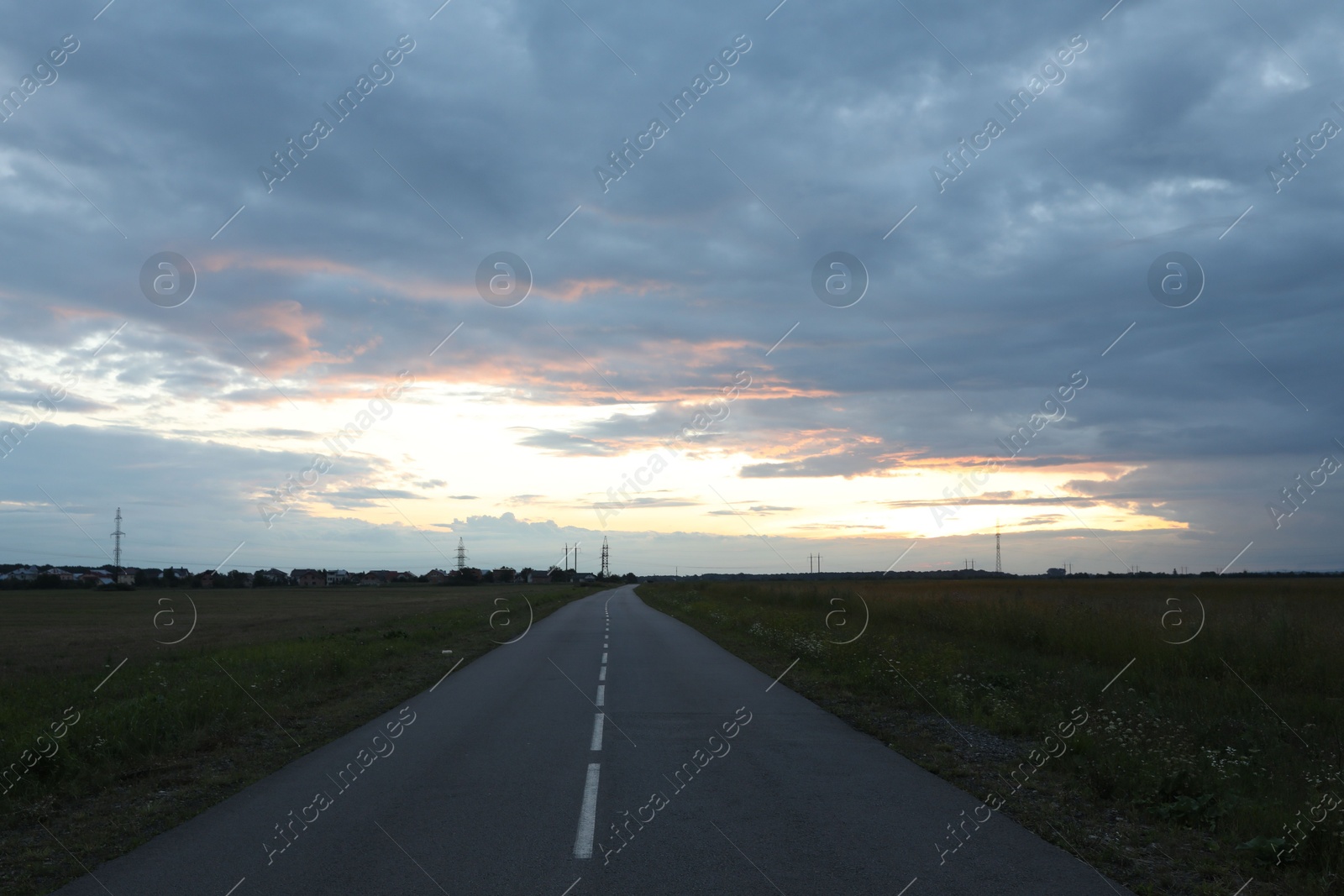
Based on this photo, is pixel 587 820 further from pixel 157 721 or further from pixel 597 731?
pixel 157 721

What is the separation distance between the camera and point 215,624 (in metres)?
44.0

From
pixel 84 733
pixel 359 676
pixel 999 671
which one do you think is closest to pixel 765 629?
pixel 999 671

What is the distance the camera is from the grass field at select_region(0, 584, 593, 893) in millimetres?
7273

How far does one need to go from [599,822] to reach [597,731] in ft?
13.7

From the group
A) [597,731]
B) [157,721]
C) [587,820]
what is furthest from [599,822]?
[157,721]

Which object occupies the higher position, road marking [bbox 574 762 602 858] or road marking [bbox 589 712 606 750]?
road marking [bbox 574 762 602 858]

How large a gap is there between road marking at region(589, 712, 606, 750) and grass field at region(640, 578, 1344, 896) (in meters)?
3.75

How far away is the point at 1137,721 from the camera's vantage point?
11.3 m

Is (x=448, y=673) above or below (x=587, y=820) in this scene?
below

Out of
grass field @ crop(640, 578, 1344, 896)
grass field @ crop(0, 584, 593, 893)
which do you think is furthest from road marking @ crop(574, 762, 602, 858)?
grass field @ crop(0, 584, 593, 893)

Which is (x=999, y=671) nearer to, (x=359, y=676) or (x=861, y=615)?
(x=359, y=676)

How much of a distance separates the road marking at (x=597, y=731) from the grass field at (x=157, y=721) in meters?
3.51

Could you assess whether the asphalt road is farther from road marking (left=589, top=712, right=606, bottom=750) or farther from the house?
the house

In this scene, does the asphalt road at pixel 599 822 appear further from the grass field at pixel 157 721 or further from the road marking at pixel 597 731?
the grass field at pixel 157 721
